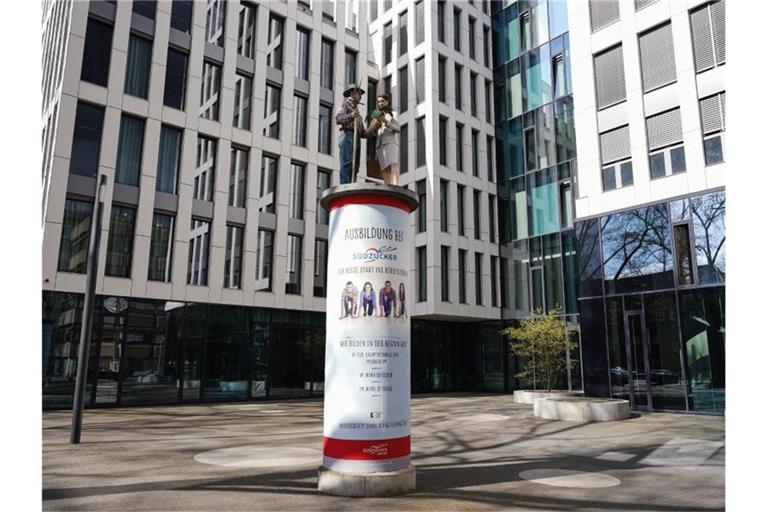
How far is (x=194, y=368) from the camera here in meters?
22.6

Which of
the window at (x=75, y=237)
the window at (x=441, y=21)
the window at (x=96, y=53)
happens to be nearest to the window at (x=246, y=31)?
the window at (x=96, y=53)

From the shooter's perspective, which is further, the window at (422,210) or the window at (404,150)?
the window at (404,150)

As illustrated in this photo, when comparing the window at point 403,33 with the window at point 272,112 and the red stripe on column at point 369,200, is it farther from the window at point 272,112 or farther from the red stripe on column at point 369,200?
the red stripe on column at point 369,200

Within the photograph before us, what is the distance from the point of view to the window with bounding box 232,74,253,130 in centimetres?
2524

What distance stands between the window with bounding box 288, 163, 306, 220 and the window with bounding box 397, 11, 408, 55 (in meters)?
9.85

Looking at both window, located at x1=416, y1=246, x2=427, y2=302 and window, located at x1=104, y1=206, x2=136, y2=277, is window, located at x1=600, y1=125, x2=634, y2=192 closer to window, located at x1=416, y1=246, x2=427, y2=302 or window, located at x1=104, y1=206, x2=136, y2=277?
window, located at x1=416, y1=246, x2=427, y2=302

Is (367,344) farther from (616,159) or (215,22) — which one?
(215,22)

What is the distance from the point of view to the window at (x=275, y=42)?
27.0 m

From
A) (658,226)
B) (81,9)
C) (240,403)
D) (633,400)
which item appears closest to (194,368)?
(240,403)

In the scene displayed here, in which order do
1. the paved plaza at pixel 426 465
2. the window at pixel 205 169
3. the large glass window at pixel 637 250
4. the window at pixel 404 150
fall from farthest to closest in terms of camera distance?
the window at pixel 404 150 < the window at pixel 205 169 < the large glass window at pixel 637 250 < the paved plaza at pixel 426 465

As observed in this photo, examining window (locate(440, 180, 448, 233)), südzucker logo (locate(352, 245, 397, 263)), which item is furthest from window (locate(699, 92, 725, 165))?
südzucker logo (locate(352, 245, 397, 263))

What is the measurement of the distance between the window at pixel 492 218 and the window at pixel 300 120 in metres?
11.1

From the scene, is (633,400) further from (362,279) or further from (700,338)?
(362,279)

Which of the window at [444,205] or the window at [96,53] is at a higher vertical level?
the window at [96,53]
